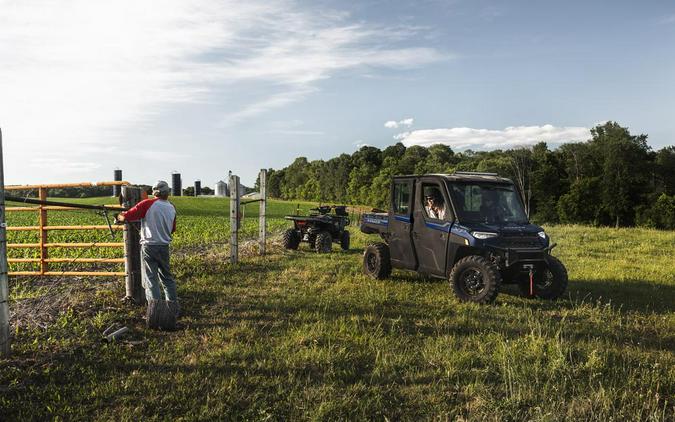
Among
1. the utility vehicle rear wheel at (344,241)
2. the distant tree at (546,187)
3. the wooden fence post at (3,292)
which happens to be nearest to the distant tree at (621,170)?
the distant tree at (546,187)

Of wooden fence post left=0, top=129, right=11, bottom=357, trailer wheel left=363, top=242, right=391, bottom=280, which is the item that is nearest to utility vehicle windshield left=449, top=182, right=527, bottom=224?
trailer wheel left=363, top=242, right=391, bottom=280

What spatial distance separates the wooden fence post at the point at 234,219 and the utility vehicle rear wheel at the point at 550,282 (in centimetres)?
635

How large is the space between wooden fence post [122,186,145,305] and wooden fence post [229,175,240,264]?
12.4 feet

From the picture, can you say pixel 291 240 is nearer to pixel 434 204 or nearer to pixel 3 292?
pixel 434 204

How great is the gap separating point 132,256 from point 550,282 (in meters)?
6.81

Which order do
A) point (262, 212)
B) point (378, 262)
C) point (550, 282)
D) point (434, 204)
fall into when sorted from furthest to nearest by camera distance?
point (262, 212)
point (378, 262)
point (434, 204)
point (550, 282)

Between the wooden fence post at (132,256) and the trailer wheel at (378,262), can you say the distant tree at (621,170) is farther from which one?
the wooden fence post at (132,256)

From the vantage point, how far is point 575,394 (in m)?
4.44

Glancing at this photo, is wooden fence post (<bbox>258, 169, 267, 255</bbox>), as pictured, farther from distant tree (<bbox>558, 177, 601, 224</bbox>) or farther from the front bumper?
distant tree (<bbox>558, 177, 601, 224</bbox>)

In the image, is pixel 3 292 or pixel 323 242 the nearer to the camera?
pixel 3 292

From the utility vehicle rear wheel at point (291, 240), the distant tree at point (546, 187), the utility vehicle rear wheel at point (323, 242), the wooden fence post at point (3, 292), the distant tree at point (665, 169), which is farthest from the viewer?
the distant tree at point (546, 187)

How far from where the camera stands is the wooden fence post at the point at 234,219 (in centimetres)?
1129

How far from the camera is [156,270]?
6449mm

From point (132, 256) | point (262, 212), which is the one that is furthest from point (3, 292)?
point (262, 212)
